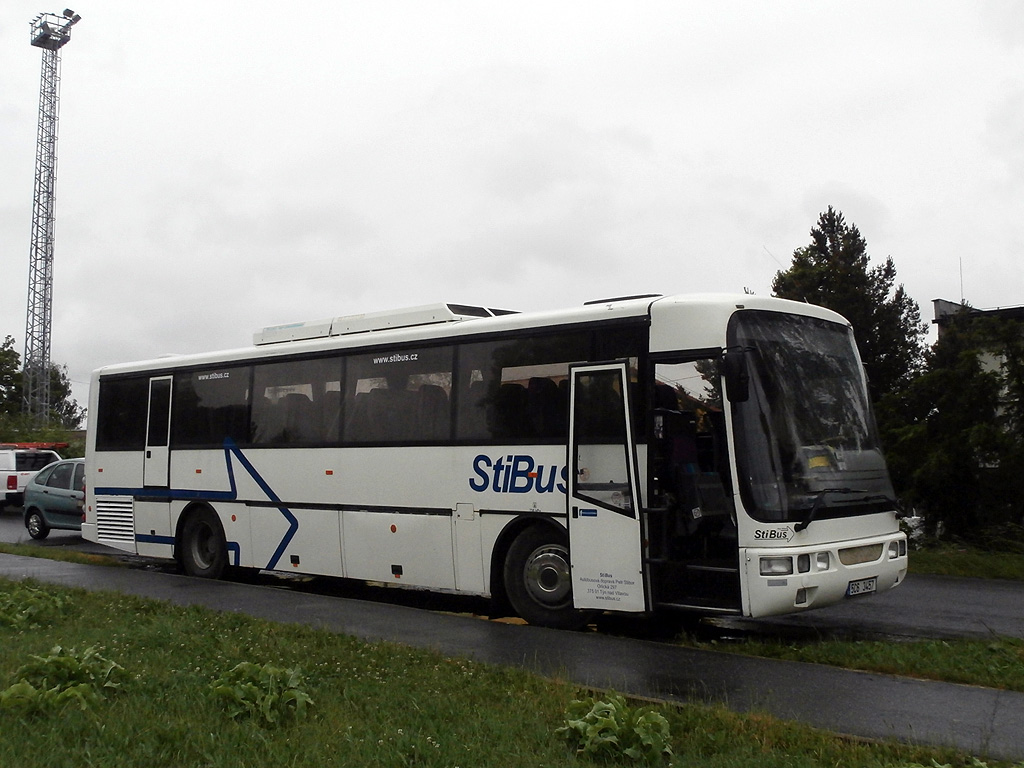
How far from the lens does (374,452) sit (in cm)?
1248

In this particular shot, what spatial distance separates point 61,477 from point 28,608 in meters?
13.3

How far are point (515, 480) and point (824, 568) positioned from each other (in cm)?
319

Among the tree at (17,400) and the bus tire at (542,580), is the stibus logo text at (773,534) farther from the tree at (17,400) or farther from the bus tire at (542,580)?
the tree at (17,400)

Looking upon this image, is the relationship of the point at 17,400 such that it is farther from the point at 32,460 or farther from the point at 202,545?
the point at 202,545

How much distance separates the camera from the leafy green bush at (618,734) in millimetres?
5562

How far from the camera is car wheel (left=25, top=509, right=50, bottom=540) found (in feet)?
74.1

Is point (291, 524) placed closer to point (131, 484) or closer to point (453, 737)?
point (131, 484)

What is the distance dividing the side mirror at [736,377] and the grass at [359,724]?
Answer: 3054 mm

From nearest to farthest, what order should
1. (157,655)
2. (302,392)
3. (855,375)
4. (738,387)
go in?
1. (157,655)
2. (738,387)
3. (855,375)
4. (302,392)

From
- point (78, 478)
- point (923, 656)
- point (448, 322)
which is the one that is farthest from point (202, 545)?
point (923, 656)

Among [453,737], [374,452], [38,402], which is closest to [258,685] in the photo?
[453,737]

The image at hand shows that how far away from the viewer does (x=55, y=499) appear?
73.0ft

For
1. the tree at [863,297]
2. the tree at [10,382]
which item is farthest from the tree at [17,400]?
the tree at [863,297]

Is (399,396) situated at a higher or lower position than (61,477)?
higher
